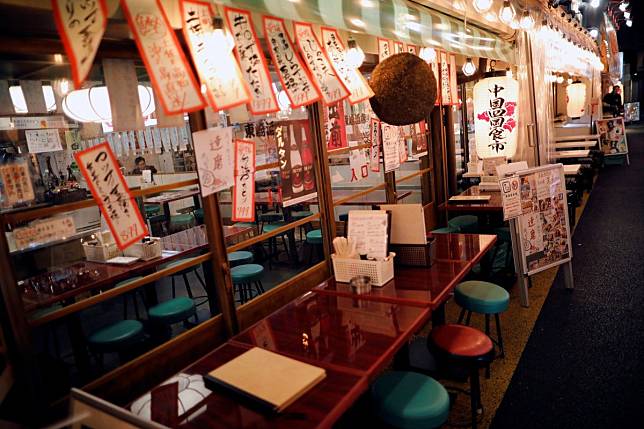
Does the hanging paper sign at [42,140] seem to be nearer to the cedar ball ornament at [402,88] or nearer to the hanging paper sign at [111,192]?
the hanging paper sign at [111,192]

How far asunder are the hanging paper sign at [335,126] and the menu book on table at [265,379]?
3.07m

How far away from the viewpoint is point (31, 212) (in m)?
2.51

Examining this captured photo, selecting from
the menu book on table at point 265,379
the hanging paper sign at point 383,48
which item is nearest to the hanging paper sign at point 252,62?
the menu book on table at point 265,379

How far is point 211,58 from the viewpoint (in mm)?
2752

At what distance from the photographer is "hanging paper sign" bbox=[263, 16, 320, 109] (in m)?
3.39

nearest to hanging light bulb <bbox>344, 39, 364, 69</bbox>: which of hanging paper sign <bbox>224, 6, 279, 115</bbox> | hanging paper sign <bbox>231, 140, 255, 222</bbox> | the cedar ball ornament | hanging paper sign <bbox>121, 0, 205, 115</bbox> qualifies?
the cedar ball ornament

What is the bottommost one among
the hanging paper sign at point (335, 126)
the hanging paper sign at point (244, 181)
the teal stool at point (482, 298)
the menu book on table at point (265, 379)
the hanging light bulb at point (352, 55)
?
the teal stool at point (482, 298)

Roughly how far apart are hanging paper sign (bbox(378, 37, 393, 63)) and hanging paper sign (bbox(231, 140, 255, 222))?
2.09 meters

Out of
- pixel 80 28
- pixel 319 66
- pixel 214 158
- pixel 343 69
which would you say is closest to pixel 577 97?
pixel 343 69

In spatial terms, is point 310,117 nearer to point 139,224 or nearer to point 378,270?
point 378,270

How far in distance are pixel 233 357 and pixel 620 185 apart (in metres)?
14.6

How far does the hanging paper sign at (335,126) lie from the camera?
5141 millimetres

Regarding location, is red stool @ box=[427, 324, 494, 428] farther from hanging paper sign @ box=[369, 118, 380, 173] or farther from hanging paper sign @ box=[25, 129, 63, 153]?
hanging paper sign @ box=[25, 129, 63, 153]

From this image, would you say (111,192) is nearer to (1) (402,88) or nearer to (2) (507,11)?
(1) (402,88)
